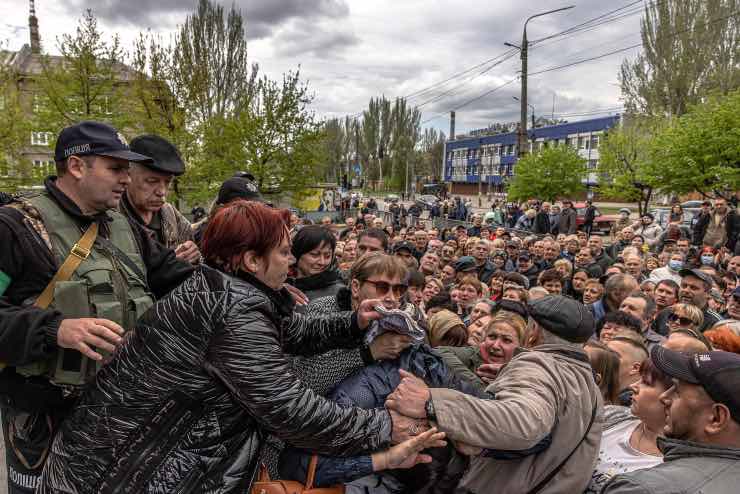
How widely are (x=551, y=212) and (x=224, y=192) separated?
1466 centimetres

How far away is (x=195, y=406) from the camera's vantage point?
150cm

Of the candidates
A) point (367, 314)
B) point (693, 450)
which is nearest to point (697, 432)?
point (693, 450)

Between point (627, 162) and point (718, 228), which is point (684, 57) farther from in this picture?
point (718, 228)

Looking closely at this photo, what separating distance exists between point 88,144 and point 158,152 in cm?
93

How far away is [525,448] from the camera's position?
1.69 m

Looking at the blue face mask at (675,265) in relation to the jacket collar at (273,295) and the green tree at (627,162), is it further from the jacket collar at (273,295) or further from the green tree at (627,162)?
the green tree at (627,162)

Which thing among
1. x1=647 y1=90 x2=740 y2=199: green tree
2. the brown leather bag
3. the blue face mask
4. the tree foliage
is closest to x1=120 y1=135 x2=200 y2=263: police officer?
the brown leather bag

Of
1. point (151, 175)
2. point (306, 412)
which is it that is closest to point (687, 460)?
point (306, 412)

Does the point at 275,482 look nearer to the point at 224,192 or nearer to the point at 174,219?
the point at 174,219

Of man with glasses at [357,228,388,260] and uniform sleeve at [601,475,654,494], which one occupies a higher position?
man with glasses at [357,228,388,260]

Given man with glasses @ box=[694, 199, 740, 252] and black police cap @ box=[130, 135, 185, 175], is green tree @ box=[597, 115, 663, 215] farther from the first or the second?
black police cap @ box=[130, 135, 185, 175]

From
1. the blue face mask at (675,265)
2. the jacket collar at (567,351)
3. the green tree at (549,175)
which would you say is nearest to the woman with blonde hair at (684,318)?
the jacket collar at (567,351)

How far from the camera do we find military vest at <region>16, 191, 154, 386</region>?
1.71 m

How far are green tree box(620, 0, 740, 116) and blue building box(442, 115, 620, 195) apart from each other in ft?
44.7
